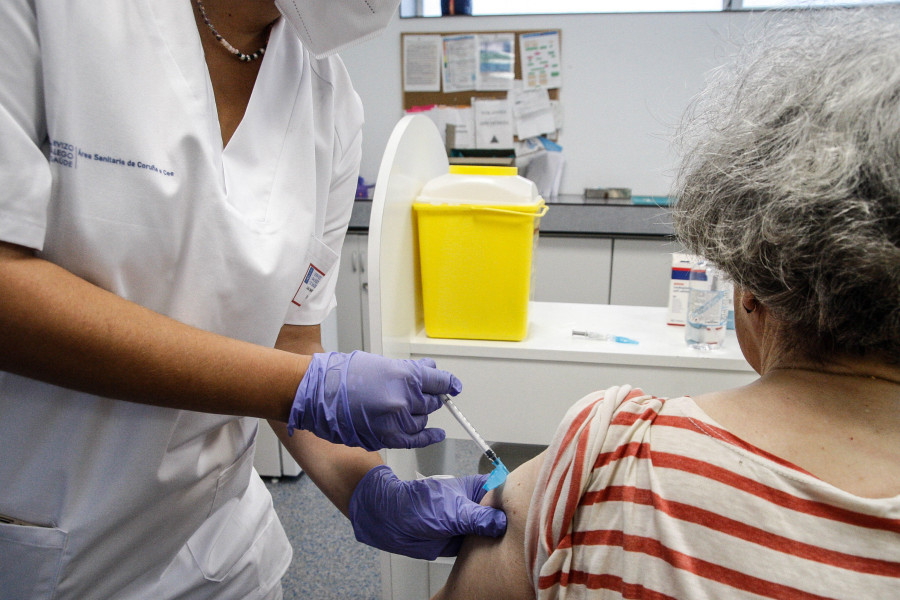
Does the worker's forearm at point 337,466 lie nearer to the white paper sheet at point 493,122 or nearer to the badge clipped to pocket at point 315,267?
the badge clipped to pocket at point 315,267

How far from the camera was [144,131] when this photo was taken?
0.71 m

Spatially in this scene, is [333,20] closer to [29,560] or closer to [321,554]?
[29,560]

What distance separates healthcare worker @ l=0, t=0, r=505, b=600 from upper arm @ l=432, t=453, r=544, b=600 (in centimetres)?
2

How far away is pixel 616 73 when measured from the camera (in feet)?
10.8

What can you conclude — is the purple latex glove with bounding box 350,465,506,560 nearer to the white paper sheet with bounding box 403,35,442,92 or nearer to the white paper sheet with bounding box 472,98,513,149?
the white paper sheet with bounding box 472,98,513,149

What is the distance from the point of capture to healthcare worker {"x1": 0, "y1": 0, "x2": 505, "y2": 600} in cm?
63

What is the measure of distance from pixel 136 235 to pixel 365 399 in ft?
1.08

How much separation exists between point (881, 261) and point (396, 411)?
21.2 inches

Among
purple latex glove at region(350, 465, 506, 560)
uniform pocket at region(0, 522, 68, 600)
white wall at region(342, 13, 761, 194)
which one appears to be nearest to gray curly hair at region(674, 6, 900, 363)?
purple latex glove at region(350, 465, 506, 560)

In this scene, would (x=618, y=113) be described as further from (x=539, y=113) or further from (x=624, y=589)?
(x=624, y=589)

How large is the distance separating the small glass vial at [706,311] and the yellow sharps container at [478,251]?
38 centimetres

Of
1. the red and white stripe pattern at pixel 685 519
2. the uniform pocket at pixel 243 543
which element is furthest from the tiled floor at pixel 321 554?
the red and white stripe pattern at pixel 685 519

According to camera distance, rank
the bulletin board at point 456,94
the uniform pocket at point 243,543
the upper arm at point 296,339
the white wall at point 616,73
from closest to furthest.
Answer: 1. the uniform pocket at point 243,543
2. the upper arm at point 296,339
3. the white wall at point 616,73
4. the bulletin board at point 456,94

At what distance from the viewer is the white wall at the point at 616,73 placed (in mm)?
3215
